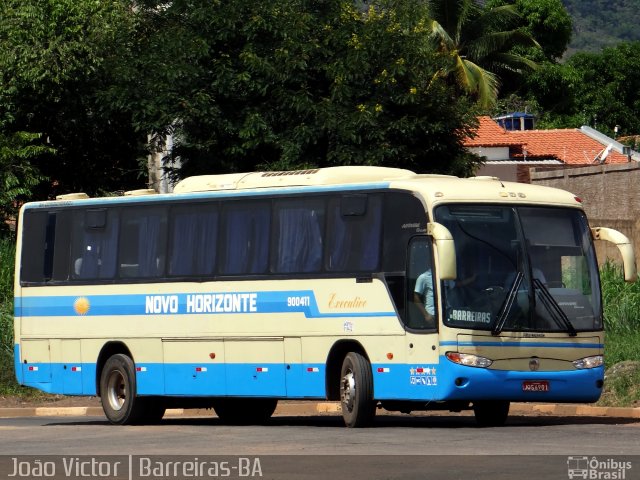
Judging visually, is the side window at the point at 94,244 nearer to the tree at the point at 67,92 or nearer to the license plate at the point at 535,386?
the license plate at the point at 535,386

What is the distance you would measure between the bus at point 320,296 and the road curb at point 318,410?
2.12 m

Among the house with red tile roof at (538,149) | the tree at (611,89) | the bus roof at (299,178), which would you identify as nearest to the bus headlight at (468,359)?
the bus roof at (299,178)

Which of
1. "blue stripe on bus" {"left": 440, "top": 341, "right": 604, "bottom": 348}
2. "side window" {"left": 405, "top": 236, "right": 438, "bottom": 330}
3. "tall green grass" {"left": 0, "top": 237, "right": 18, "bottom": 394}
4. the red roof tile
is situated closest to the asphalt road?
"blue stripe on bus" {"left": 440, "top": 341, "right": 604, "bottom": 348}

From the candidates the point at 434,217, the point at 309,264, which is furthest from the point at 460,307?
the point at 309,264

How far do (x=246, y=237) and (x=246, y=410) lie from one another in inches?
122

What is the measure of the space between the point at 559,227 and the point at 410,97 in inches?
457

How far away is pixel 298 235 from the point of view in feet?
63.1

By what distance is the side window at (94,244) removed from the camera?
21.5 m

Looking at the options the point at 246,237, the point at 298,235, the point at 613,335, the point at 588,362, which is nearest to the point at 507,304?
the point at 588,362

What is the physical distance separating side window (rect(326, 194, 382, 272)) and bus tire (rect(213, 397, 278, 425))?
371 centimetres

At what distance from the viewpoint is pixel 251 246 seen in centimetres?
1972

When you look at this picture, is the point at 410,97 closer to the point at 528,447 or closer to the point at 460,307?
the point at 460,307

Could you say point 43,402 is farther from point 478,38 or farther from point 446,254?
point 478,38

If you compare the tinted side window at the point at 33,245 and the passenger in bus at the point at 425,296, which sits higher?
the tinted side window at the point at 33,245
